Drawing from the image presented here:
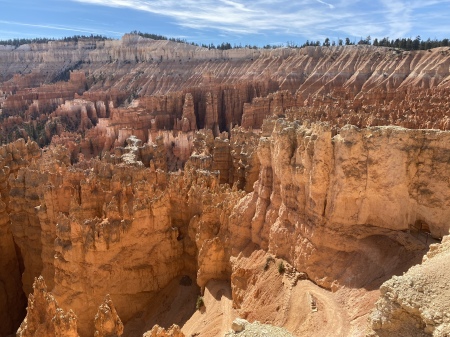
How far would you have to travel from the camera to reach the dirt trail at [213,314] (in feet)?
49.9

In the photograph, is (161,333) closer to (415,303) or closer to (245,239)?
(245,239)

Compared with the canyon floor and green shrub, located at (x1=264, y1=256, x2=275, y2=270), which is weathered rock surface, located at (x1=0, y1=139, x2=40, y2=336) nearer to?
the canyon floor

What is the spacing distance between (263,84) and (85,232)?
2401 inches

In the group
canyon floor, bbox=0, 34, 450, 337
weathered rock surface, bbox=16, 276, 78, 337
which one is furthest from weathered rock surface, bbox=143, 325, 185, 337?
weathered rock surface, bbox=16, 276, 78, 337

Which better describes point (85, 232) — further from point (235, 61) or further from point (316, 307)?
point (235, 61)

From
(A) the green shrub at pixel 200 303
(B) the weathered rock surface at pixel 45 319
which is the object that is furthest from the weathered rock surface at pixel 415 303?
(A) the green shrub at pixel 200 303

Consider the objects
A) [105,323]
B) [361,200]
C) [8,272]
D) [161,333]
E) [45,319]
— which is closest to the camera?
[161,333]

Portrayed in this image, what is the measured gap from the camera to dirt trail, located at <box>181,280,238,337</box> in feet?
49.9

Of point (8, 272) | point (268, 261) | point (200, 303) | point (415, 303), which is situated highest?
point (415, 303)

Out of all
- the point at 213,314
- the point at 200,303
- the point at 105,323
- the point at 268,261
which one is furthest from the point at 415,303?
the point at 200,303

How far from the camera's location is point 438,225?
496 inches

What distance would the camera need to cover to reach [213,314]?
16328 mm

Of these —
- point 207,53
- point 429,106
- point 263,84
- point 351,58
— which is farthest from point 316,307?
point 207,53

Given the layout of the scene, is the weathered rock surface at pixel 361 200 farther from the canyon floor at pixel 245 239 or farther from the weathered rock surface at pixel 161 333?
the weathered rock surface at pixel 161 333
